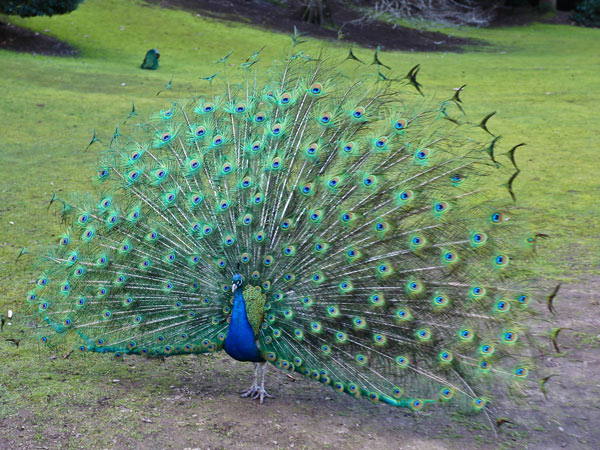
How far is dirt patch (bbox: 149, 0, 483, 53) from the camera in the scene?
22.5 meters

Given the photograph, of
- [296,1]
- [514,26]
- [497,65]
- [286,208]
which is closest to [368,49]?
[497,65]

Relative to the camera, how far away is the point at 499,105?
13852 mm

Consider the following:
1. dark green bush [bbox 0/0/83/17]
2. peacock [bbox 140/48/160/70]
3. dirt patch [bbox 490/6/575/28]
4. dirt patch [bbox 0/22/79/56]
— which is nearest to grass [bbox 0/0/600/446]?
peacock [bbox 140/48/160/70]

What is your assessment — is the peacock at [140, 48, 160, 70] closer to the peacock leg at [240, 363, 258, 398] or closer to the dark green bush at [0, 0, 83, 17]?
the dark green bush at [0, 0, 83, 17]

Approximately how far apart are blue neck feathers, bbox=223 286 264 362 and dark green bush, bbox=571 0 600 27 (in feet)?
87.6

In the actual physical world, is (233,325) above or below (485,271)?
below

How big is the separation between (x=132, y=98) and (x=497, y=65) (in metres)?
10.7

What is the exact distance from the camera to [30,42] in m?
17.2

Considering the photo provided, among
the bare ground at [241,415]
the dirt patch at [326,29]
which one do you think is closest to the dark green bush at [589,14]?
the dirt patch at [326,29]

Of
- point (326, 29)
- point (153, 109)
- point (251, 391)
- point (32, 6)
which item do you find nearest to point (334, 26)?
point (326, 29)

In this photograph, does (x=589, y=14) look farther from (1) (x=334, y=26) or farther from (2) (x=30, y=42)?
(2) (x=30, y=42)

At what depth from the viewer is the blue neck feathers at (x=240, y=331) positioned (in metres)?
3.84

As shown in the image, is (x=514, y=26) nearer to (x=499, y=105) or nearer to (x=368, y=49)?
(x=368, y=49)

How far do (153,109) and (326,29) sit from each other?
13.0 meters
